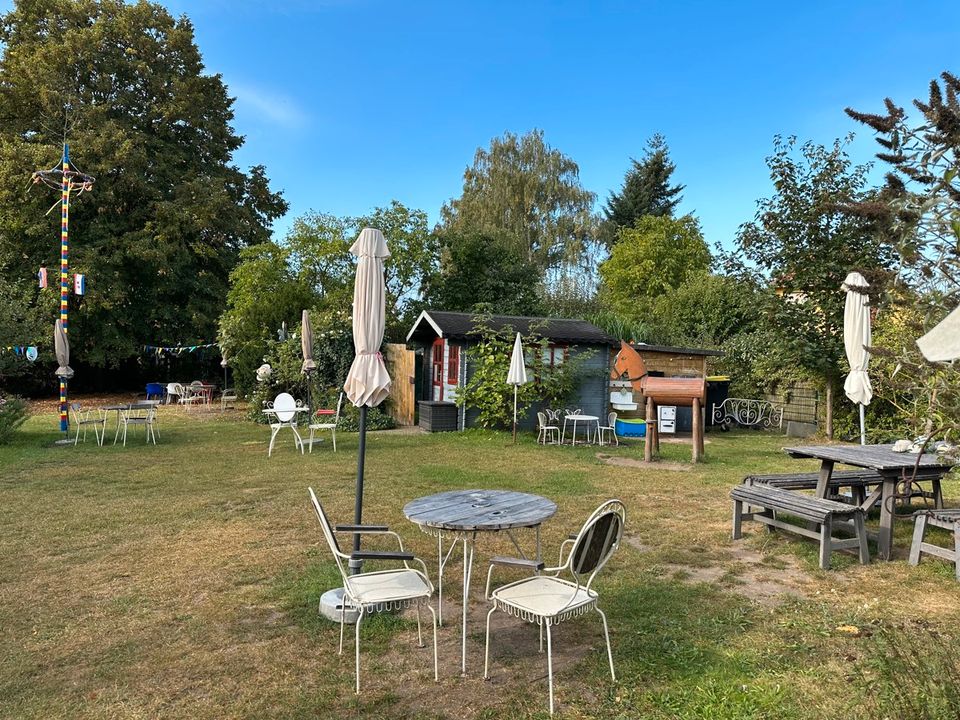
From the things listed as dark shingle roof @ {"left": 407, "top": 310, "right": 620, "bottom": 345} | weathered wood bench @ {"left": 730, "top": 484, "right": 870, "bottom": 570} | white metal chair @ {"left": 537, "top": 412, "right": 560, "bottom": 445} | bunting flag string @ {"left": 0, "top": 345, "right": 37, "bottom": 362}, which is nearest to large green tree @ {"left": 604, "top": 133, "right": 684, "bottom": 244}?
dark shingle roof @ {"left": 407, "top": 310, "right": 620, "bottom": 345}

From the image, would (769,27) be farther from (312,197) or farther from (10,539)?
(312,197)

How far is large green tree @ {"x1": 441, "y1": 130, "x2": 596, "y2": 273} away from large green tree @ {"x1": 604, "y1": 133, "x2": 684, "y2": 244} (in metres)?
4.38

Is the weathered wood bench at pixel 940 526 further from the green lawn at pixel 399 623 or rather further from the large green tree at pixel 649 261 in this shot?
the large green tree at pixel 649 261

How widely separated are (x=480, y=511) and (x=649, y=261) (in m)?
30.2

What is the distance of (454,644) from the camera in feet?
12.0

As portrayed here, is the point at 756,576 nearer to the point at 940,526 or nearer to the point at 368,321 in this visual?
the point at 940,526

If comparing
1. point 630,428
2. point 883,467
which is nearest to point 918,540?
point 883,467

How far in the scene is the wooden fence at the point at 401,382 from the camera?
49.9 feet

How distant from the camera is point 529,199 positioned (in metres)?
30.6

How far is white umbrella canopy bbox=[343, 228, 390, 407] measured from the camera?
14.3 ft

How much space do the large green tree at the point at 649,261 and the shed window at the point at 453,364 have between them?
18.8m

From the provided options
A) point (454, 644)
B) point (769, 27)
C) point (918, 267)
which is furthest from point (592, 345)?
point (918, 267)

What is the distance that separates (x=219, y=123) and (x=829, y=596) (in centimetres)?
2663

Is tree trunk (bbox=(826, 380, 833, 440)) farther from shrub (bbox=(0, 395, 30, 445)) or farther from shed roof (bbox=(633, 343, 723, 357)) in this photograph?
shrub (bbox=(0, 395, 30, 445))
